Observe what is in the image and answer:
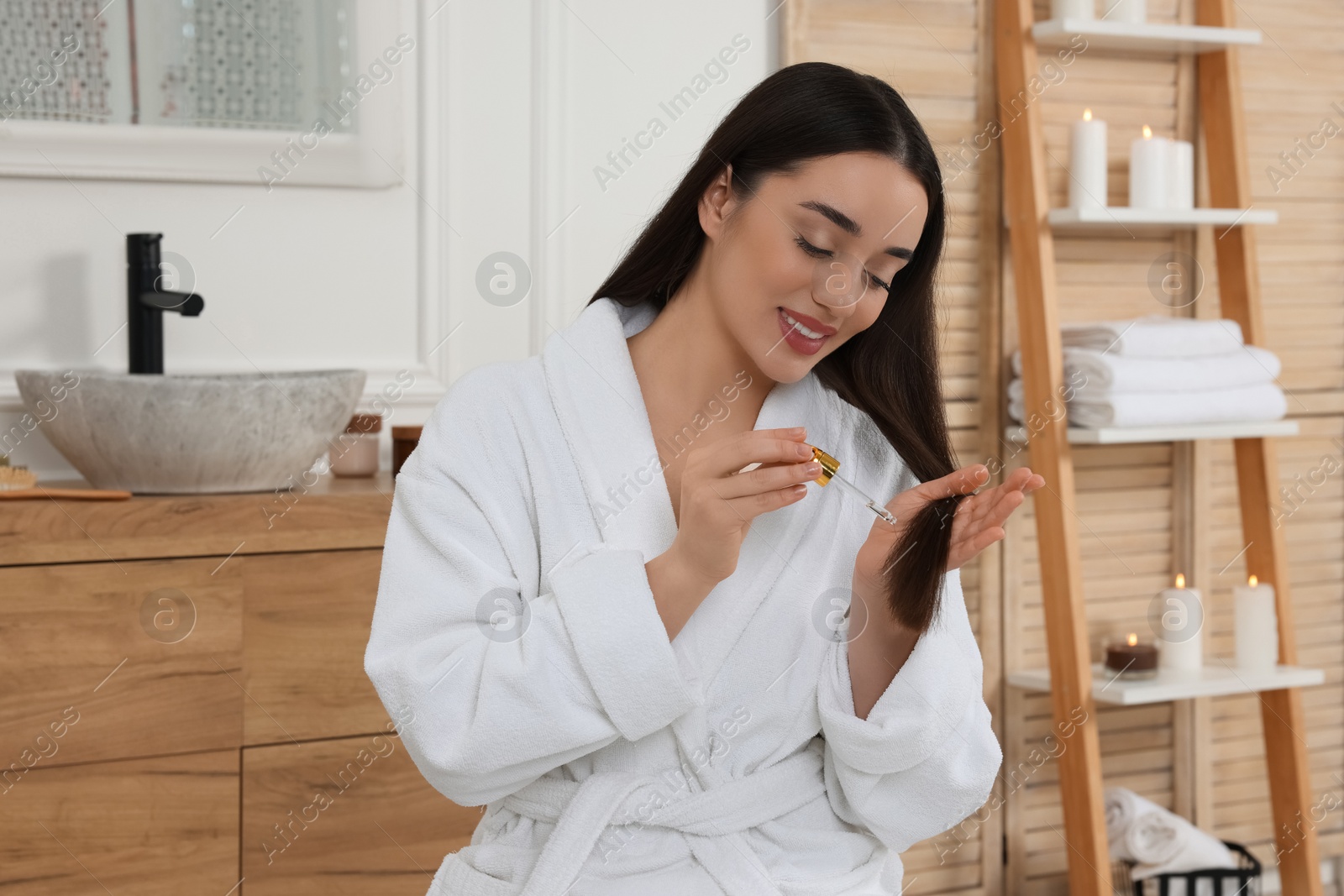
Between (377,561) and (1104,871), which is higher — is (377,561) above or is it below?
above

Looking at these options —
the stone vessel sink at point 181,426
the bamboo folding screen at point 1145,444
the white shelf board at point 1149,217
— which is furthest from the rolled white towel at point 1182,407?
the stone vessel sink at point 181,426

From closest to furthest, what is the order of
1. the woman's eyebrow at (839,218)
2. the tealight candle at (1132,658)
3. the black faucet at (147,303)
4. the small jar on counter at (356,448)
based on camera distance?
the woman's eyebrow at (839,218), the black faucet at (147,303), the small jar on counter at (356,448), the tealight candle at (1132,658)

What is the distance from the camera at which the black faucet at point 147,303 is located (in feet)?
5.35

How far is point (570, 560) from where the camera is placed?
1052mm

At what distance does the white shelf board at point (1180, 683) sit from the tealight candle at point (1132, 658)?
13mm

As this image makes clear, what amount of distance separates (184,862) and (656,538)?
82 cm

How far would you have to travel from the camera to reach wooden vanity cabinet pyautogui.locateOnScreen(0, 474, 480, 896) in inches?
55.9

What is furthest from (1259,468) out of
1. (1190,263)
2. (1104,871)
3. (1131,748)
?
(1104,871)

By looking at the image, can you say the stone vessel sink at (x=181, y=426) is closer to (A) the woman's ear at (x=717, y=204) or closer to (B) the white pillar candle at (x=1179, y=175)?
(A) the woman's ear at (x=717, y=204)

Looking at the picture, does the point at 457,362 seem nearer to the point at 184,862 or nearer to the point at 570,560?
the point at 184,862

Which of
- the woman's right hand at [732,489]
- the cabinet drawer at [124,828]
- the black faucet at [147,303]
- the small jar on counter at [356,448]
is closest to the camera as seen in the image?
the woman's right hand at [732,489]

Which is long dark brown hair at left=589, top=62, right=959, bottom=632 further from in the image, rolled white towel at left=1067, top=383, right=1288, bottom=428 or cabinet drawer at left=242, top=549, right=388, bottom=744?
rolled white towel at left=1067, top=383, right=1288, bottom=428

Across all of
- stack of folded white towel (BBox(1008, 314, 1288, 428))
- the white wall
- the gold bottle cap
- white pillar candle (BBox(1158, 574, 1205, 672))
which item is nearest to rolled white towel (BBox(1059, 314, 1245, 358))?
stack of folded white towel (BBox(1008, 314, 1288, 428))

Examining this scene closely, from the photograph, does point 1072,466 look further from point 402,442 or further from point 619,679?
point 619,679
